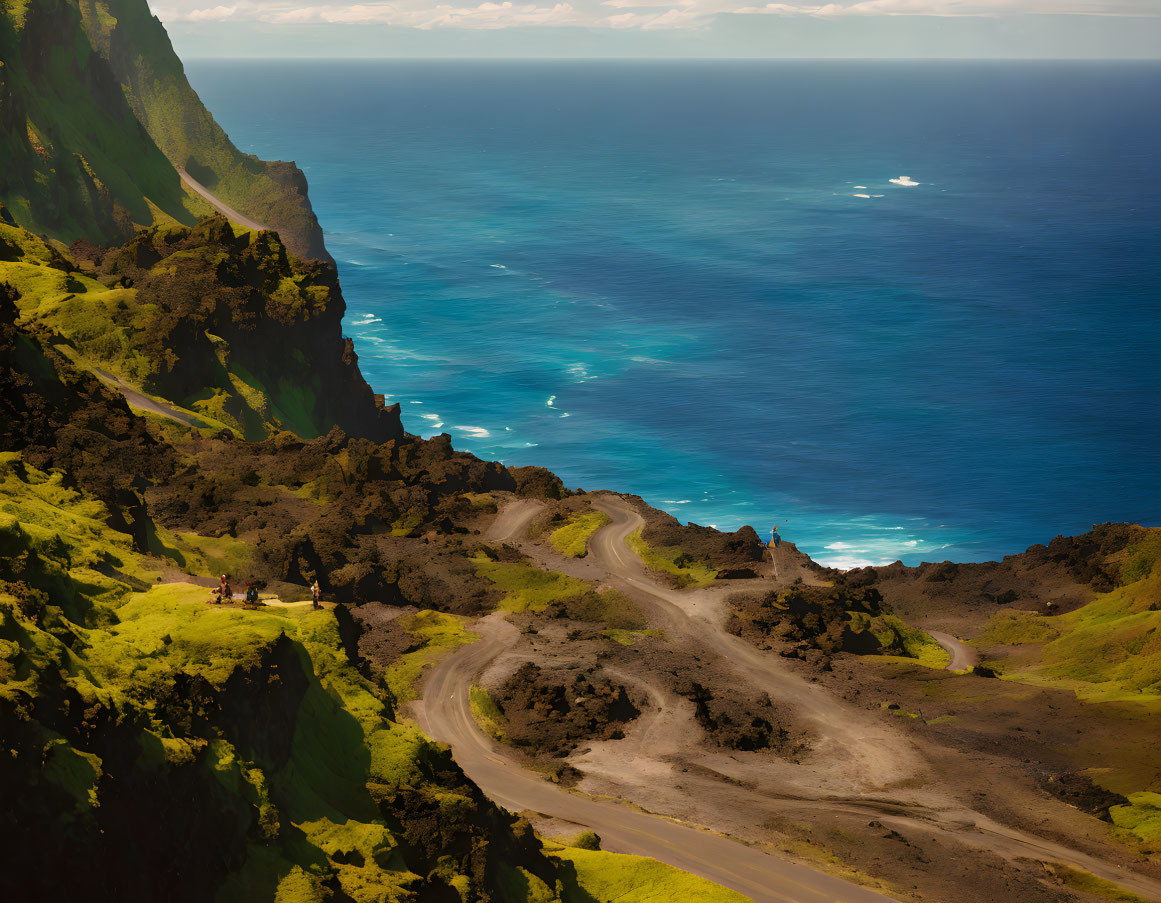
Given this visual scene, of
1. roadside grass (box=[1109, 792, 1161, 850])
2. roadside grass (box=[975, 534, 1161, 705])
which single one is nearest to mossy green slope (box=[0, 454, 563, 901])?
roadside grass (box=[1109, 792, 1161, 850])

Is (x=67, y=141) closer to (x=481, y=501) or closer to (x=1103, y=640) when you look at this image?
(x=481, y=501)

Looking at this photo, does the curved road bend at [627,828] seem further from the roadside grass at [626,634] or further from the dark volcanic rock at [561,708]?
the roadside grass at [626,634]

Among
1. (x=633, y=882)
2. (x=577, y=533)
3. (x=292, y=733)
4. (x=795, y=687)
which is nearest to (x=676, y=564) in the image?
(x=577, y=533)

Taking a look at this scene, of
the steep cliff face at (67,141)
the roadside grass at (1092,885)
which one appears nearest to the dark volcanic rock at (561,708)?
the roadside grass at (1092,885)

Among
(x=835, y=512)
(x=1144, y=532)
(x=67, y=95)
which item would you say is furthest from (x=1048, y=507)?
(x=67, y=95)

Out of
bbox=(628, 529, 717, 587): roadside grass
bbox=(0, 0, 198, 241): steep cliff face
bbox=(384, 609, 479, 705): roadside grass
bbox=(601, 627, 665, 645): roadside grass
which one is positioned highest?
bbox=(0, 0, 198, 241): steep cliff face

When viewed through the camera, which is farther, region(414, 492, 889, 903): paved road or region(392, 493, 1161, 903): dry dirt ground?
region(392, 493, 1161, 903): dry dirt ground

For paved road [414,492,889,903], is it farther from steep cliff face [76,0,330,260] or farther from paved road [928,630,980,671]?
steep cliff face [76,0,330,260]

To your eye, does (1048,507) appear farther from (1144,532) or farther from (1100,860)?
(1100,860)
